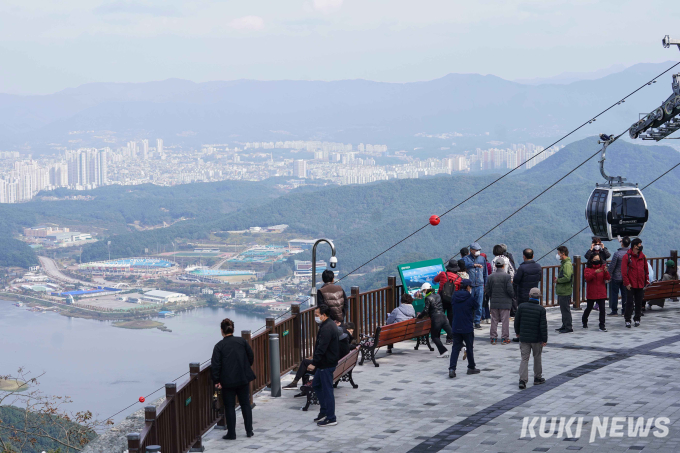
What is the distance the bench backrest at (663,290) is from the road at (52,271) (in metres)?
186

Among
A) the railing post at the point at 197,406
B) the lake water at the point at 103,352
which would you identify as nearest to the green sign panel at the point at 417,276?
the railing post at the point at 197,406

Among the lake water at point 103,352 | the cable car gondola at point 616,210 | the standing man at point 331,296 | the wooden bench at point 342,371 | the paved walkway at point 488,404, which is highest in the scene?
the cable car gondola at point 616,210

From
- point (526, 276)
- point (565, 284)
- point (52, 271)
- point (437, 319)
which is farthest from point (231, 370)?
point (52, 271)

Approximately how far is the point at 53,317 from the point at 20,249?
135 ft

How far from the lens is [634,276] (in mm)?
13195

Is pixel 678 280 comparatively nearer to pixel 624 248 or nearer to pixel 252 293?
pixel 624 248

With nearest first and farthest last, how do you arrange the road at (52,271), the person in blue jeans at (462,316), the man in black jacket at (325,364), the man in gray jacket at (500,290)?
the man in black jacket at (325,364), the person in blue jeans at (462,316), the man in gray jacket at (500,290), the road at (52,271)

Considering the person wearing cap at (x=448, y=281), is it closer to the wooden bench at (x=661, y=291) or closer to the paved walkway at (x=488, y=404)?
the paved walkway at (x=488, y=404)

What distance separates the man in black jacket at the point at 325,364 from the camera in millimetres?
8352

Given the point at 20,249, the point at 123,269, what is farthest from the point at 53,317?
the point at 20,249

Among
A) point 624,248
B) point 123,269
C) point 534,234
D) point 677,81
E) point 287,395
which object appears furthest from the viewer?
point 123,269

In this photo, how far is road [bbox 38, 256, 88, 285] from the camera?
18838cm

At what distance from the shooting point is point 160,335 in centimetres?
14512

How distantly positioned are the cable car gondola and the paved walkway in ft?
28.6
